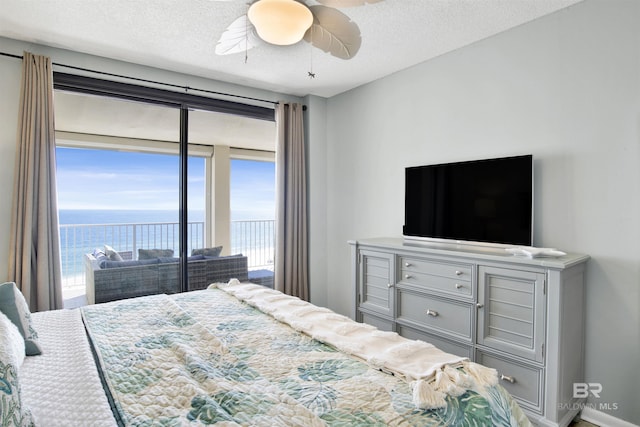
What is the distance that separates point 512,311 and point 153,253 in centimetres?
312

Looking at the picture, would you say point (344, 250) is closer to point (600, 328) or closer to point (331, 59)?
point (331, 59)

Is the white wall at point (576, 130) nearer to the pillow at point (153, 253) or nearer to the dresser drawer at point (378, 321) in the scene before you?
the dresser drawer at point (378, 321)

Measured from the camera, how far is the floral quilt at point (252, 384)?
1.04 metres

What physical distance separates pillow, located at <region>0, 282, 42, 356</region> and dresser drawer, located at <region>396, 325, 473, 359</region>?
2275 millimetres

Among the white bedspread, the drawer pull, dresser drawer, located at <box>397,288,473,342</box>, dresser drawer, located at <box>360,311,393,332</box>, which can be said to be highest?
the white bedspread

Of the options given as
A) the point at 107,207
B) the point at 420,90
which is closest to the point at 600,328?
the point at 420,90

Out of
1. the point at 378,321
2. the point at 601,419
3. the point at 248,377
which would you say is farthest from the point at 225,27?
the point at 601,419

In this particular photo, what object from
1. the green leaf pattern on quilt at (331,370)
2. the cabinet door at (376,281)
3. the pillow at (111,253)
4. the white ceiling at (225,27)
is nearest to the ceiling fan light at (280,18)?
the white ceiling at (225,27)

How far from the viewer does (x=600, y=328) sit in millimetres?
2168

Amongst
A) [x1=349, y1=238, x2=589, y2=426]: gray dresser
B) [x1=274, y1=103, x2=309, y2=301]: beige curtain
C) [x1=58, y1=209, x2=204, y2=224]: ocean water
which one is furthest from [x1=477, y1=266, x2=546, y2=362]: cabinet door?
[x1=58, y1=209, x2=204, y2=224]: ocean water

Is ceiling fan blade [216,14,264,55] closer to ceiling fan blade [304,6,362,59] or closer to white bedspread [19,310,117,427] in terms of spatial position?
ceiling fan blade [304,6,362,59]

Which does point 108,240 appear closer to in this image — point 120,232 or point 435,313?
point 120,232

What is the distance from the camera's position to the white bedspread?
998 mm

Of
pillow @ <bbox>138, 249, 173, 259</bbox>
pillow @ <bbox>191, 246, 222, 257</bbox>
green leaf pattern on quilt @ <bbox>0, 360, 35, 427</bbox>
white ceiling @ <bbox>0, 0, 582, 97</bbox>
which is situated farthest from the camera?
pillow @ <bbox>191, 246, 222, 257</bbox>
